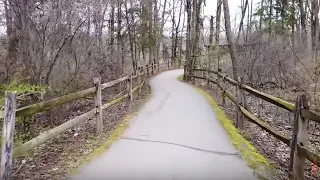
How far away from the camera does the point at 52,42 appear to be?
9695 mm

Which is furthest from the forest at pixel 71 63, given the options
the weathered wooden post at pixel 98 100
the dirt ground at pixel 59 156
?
the weathered wooden post at pixel 98 100

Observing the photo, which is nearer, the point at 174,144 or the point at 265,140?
the point at 174,144

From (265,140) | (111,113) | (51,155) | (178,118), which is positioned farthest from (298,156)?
(111,113)

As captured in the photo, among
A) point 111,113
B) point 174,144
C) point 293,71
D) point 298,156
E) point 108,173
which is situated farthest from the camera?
point 293,71

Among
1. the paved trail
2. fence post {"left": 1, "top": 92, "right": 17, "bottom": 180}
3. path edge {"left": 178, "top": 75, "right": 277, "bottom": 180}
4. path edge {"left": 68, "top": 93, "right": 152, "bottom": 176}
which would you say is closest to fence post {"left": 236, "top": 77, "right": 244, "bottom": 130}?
path edge {"left": 178, "top": 75, "right": 277, "bottom": 180}

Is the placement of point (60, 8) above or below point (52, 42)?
above

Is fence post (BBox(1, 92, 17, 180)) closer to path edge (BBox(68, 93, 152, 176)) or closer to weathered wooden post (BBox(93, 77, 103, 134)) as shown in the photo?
path edge (BBox(68, 93, 152, 176))

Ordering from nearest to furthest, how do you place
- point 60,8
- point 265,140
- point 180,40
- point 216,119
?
point 265,140, point 216,119, point 60,8, point 180,40

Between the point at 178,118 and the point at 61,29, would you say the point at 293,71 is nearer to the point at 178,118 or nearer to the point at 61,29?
the point at 178,118

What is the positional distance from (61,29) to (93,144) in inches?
204

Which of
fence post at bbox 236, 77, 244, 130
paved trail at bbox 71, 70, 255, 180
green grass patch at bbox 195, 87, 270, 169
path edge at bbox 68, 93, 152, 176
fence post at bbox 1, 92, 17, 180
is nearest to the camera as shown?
fence post at bbox 1, 92, 17, 180

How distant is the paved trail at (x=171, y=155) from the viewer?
4418 millimetres

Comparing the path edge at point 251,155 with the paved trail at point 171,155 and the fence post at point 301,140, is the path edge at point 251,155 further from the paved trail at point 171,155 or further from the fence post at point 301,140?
the fence post at point 301,140

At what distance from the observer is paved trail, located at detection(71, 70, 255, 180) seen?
442 cm
